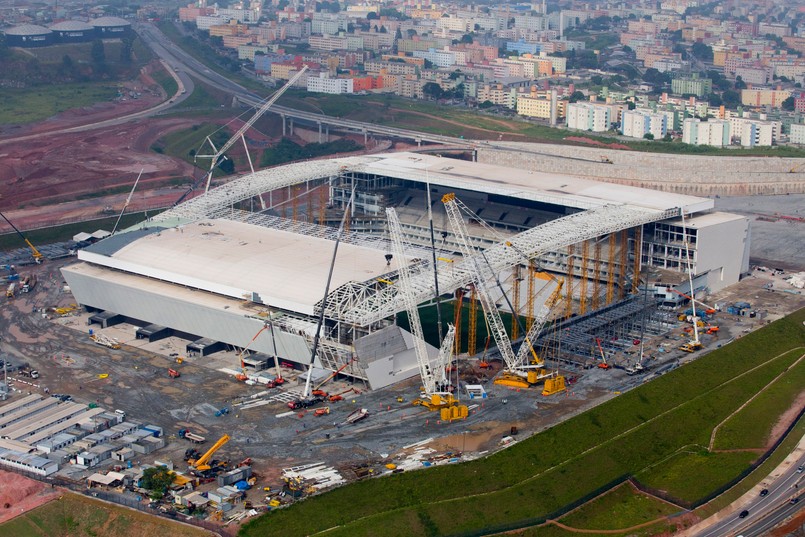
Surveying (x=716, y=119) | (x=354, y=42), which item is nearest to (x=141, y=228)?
(x=716, y=119)

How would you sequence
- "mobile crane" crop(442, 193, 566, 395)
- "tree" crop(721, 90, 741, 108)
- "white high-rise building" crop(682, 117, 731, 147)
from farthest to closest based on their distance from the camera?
"tree" crop(721, 90, 741, 108)
"white high-rise building" crop(682, 117, 731, 147)
"mobile crane" crop(442, 193, 566, 395)

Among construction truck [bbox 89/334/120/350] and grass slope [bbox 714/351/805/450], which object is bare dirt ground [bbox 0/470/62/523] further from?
grass slope [bbox 714/351/805/450]

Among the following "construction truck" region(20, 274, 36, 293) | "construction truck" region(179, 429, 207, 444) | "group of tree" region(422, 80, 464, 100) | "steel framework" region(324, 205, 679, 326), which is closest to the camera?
"construction truck" region(179, 429, 207, 444)

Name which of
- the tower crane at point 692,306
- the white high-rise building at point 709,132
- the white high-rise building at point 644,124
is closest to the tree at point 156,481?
the tower crane at point 692,306

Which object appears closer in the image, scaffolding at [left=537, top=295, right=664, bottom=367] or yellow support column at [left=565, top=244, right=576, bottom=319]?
scaffolding at [left=537, top=295, right=664, bottom=367]

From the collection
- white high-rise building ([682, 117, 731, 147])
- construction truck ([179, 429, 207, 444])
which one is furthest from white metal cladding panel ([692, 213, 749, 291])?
white high-rise building ([682, 117, 731, 147])

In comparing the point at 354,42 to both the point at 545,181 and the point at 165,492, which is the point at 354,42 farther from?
the point at 165,492

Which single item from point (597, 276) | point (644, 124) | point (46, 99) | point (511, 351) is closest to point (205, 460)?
point (511, 351)
